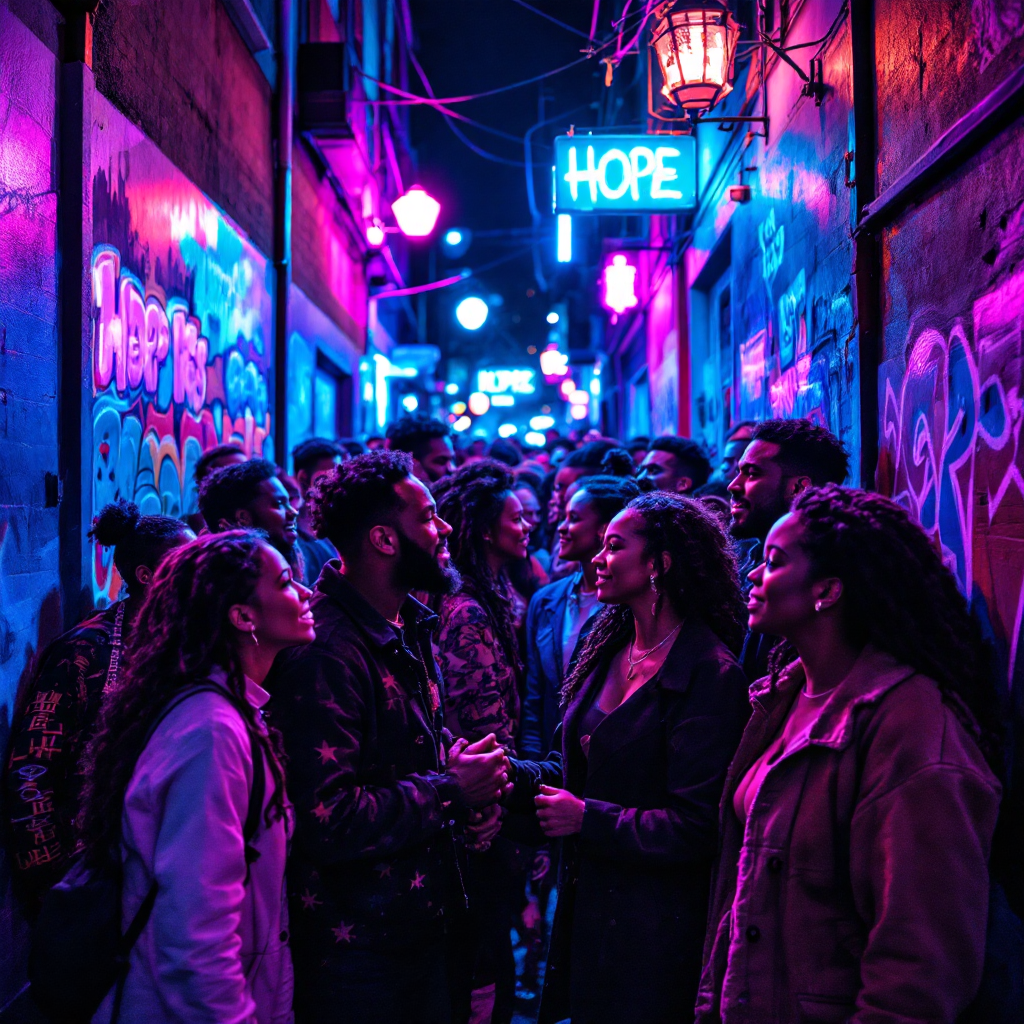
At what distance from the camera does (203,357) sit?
260 inches

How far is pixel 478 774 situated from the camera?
8.33 ft

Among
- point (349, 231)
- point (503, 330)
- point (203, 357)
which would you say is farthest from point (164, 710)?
point (503, 330)

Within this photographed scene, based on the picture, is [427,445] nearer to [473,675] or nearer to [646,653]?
[473,675]

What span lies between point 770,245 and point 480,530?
3.72 meters

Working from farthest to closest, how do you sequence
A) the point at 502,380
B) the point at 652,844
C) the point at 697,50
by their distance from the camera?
the point at 502,380, the point at 697,50, the point at 652,844

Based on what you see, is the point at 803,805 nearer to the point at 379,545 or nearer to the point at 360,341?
the point at 379,545

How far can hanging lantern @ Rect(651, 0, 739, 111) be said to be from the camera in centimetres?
543

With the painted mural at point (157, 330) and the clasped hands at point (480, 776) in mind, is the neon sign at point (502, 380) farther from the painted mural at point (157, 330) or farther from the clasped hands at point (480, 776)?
the clasped hands at point (480, 776)

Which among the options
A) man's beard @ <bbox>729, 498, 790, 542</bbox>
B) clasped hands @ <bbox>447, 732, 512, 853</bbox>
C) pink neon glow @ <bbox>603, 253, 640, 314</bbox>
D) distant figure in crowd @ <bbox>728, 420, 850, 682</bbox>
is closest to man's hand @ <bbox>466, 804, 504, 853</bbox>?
clasped hands @ <bbox>447, 732, 512, 853</bbox>

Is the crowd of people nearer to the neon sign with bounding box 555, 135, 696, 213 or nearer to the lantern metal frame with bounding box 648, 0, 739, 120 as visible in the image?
the lantern metal frame with bounding box 648, 0, 739, 120

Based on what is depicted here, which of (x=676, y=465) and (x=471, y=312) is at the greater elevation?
(x=471, y=312)

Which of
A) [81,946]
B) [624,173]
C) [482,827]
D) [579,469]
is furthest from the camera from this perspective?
[624,173]

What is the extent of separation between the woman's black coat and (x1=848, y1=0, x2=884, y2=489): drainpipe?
183 cm

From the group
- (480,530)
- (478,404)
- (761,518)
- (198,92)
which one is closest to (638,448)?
(198,92)
